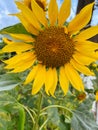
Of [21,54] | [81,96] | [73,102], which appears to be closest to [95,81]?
[73,102]

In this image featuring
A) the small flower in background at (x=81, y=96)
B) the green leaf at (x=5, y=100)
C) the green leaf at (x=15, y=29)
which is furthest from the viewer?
the small flower in background at (x=81, y=96)

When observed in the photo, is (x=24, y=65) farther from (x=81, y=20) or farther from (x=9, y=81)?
(x=81, y=20)

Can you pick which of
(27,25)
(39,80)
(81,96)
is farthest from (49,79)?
(81,96)

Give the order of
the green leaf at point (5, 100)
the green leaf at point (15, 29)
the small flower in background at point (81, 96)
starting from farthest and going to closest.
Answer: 1. the small flower in background at point (81, 96)
2. the green leaf at point (5, 100)
3. the green leaf at point (15, 29)

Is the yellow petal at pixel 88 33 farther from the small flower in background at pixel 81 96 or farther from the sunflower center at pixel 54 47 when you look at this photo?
the small flower in background at pixel 81 96

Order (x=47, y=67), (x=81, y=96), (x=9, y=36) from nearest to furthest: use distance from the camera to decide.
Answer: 1. (x=9, y=36)
2. (x=47, y=67)
3. (x=81, y=96)

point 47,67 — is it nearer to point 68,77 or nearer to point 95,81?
point 68,77

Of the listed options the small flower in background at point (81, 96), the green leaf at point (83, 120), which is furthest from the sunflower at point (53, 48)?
the small flower in background at point (81, 96)
